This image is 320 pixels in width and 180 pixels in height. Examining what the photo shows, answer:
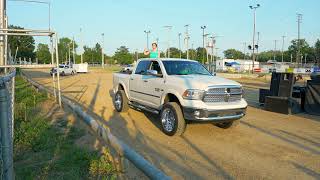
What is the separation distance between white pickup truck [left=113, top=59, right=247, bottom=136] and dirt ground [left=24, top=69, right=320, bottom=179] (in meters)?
0.46

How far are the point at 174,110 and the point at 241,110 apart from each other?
1.70m

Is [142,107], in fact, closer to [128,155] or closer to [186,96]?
[186,96]

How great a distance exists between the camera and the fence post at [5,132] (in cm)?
319

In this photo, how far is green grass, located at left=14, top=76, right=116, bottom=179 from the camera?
17.2ft

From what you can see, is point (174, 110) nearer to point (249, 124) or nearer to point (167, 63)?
point (167, 63)

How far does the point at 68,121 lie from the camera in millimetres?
9523

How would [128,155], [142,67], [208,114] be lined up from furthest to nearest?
[142,67]
[208,114]
[128,155]

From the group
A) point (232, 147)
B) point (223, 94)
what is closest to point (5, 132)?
point (232, 147)

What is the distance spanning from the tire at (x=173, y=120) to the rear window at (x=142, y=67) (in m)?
2.21

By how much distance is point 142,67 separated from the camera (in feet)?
35.0

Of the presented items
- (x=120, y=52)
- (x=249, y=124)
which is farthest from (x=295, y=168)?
(x=120, y=52)

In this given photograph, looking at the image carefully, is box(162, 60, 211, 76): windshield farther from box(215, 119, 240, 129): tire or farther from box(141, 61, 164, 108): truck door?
box(215, 119, 240, 129): tire

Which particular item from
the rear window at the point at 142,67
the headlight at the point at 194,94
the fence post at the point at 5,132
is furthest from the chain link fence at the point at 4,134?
the rear window at the point at 142,67

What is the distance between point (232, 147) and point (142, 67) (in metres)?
4.42
